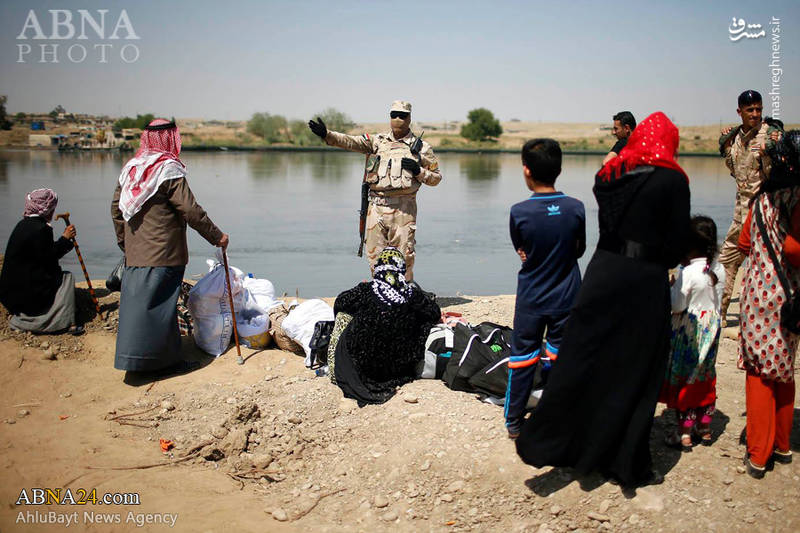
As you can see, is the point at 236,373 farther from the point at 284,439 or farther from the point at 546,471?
the point at 546,471

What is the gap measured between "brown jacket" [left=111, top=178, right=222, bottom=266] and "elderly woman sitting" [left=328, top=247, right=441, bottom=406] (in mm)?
1642

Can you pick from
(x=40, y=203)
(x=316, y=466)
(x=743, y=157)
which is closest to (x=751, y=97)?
(x=743, y=157)

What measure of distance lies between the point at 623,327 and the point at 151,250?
13.1 feet

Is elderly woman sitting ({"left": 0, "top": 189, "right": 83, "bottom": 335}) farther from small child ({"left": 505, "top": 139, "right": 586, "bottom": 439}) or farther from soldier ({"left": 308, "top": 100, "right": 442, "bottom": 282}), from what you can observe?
small child ({"left": 505, "top": 139, "right": 586, "bottom": 439})

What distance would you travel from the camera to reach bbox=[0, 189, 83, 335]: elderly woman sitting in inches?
226

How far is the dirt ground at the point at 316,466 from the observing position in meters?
3.31

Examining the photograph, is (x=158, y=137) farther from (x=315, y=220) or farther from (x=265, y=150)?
(x=265, y=150)

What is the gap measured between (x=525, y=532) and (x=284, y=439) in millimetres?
1870

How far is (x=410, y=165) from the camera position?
6473mm

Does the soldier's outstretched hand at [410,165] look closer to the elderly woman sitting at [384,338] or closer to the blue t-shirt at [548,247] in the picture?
the elderly woman sitting at [384,338]

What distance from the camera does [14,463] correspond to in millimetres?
4121

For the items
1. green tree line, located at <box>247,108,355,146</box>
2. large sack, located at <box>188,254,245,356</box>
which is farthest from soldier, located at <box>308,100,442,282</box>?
green tree line, located at <box>247,108,355,146</box>

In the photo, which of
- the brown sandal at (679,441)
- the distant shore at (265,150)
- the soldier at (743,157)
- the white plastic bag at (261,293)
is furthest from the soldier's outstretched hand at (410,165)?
the distant shore at (265,150)

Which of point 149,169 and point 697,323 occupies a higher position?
point 149,169
